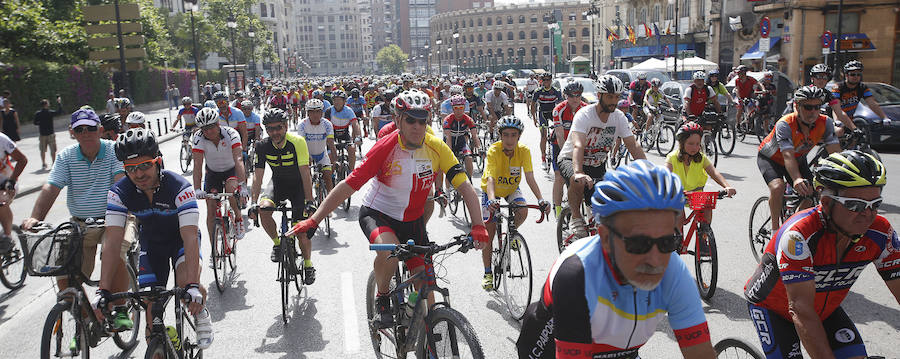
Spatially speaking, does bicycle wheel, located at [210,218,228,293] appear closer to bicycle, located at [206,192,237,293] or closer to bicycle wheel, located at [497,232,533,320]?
bicycle, located at [206,192,237,293]

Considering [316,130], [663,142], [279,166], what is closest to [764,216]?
[279,166]

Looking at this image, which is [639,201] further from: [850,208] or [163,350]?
[163,350]

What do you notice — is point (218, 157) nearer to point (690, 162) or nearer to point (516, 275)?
point (516, 275)

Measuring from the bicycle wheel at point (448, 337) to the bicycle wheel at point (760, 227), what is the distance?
4.83 m

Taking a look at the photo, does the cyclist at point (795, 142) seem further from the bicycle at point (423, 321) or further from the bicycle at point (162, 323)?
the bicycle at point (162, 323)

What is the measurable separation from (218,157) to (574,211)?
445cm

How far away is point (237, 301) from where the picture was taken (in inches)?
278

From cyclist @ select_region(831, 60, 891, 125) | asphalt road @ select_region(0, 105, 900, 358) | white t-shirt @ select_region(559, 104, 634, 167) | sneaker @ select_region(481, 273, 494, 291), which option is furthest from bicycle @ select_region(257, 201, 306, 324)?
cyclist @ select_region(831, 60, 891, 125)

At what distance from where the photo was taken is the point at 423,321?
13.9 ft

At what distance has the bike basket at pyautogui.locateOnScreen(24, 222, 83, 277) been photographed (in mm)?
4973

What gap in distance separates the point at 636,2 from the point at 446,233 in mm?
61609

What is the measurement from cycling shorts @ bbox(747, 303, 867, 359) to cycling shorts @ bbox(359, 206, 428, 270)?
87.2 inches

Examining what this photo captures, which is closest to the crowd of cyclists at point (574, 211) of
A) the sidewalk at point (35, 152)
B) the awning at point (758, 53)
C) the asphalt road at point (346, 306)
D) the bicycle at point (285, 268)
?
the bicycle at point (285, 268)

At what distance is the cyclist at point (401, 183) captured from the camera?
15.9 ft
